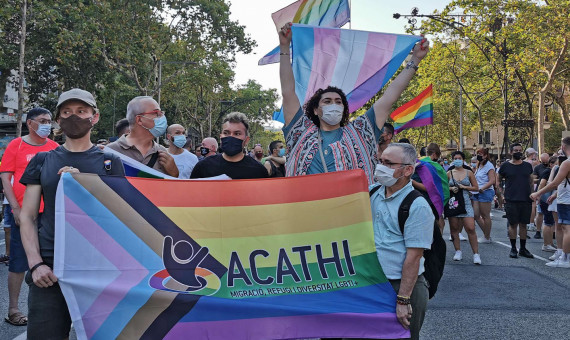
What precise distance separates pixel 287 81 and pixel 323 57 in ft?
2.21

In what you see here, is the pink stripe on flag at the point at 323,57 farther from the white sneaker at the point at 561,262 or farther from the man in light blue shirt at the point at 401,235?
the white sneaker at the point at 561,262

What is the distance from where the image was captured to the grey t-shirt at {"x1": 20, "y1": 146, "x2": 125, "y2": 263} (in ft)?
10.6

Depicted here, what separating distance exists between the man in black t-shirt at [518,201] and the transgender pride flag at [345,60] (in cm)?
630

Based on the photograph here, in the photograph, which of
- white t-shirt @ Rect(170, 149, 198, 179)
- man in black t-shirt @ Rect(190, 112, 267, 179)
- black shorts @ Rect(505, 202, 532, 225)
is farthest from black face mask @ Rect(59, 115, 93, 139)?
black shorts @ Rect(505, 202, 532, 225)

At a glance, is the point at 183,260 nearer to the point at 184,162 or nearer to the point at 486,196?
the point at 184,162

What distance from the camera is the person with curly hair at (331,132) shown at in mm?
3826

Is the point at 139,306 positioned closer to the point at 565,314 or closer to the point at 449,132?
the point at 565,314

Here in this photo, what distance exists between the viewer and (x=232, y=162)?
164 inches

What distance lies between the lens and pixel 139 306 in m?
3.11

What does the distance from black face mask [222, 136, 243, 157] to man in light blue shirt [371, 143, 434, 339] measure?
1.10m

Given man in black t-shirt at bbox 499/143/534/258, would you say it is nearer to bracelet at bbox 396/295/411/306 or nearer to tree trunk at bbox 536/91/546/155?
bracelet at bbox 396/295/411/306

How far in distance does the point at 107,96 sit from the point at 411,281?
105 feet

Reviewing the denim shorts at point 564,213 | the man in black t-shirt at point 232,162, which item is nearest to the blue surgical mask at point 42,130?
the man in black t-shirt at point 232,162

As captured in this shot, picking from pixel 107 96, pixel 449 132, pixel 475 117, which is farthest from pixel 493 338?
pixel 449 132
